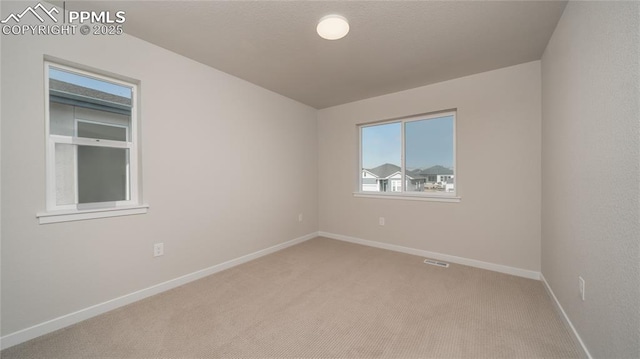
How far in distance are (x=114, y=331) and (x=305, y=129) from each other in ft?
11.2

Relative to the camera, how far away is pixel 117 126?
2215 millimetres

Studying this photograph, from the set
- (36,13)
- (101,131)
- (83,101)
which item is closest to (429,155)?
(101,131)

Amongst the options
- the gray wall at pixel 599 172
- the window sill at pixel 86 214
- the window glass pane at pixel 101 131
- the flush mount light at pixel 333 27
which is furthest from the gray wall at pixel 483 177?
the window glass pane at pixel 101 131

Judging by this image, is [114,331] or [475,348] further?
[114,331]

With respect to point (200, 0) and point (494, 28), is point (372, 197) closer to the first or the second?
point (494, 28)

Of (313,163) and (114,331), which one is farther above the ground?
(313,163)

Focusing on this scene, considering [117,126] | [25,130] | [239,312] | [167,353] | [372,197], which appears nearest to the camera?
[167,353]

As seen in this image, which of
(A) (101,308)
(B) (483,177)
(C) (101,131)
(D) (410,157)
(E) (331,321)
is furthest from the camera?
(D) (410,157)

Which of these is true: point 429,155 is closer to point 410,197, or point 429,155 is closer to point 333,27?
point 410,197

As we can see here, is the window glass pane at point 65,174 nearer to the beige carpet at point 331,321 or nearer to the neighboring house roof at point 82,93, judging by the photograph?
the neighboring house roof at point 82,93

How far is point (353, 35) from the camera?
2.14 m

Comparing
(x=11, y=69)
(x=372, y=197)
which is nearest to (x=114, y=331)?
(x=11, y=69)

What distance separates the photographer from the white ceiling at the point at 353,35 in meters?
1.81

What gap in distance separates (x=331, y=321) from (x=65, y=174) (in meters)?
2.42
